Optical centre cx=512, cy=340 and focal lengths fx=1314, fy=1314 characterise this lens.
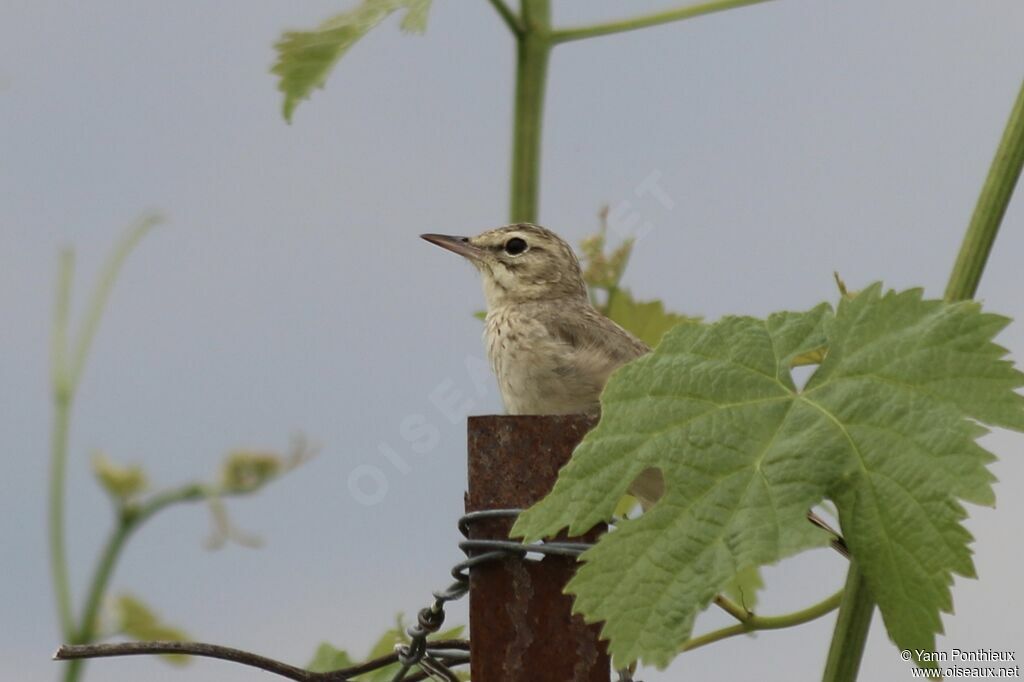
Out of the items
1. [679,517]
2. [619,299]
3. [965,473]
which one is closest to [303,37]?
[619,299]

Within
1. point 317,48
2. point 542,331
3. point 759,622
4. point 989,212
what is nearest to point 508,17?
point 317,48

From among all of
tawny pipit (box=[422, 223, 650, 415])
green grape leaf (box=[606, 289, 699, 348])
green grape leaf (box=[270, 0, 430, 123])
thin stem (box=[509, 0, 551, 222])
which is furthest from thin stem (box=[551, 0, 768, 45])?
tawny pipit (box=[422, 223, 650, 415])

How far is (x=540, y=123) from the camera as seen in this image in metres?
3.53

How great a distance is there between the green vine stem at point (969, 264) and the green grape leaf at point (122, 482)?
300 centimetres

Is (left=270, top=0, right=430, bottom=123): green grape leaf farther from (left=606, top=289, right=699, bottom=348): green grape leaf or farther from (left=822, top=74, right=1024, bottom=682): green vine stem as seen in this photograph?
(left=822, top=74, right=1024, bottom=682): green vine stem

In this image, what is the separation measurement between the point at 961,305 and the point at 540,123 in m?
1.50

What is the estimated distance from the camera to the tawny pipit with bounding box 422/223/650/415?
411cm

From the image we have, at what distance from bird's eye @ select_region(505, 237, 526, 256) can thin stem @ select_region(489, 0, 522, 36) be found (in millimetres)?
1743

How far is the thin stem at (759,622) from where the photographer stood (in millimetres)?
3111

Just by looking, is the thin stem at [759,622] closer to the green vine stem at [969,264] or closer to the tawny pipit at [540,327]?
the green vine stem at [969,264]

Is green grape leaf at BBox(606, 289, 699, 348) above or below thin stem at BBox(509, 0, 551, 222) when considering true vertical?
below

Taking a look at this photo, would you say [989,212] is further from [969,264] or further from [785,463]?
[785,463]

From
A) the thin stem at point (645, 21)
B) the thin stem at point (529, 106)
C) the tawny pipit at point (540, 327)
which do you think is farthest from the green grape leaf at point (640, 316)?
the thin stem at point (645, 21)

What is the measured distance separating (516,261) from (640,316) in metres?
1.40
